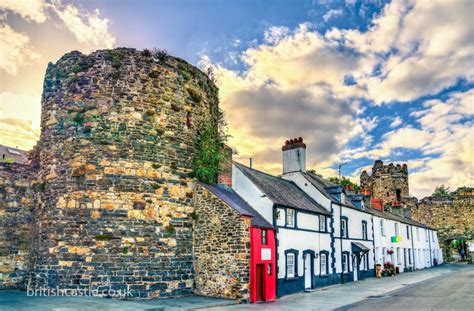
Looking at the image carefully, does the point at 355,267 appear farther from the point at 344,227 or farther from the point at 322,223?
the point at 322,223

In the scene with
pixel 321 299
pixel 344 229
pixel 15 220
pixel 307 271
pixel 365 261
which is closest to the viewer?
pixel 15 220

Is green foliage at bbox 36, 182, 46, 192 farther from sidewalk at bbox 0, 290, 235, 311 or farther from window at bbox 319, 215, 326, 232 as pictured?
window at bbox 319, 215, 326, 232

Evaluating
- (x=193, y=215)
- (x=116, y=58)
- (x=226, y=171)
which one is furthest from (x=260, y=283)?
(x=116, y=58)

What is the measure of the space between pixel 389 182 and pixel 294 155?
30.9 metres

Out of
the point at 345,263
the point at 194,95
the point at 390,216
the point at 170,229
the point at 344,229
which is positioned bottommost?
the point at 345,263

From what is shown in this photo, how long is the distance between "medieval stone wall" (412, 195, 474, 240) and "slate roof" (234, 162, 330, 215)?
30.0 metres

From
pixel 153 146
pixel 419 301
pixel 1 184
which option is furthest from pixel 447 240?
pixel 1 184

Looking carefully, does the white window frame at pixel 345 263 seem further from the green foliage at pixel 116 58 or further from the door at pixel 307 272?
the green foliage at pixel 116 58

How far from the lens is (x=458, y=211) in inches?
1940

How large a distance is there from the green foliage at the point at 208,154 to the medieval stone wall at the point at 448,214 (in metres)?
39.7

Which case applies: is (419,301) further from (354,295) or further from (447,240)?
(447,240)

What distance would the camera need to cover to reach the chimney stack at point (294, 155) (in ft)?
98.5

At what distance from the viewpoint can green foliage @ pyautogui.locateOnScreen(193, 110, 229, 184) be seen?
1972 cm

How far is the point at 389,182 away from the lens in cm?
5609
